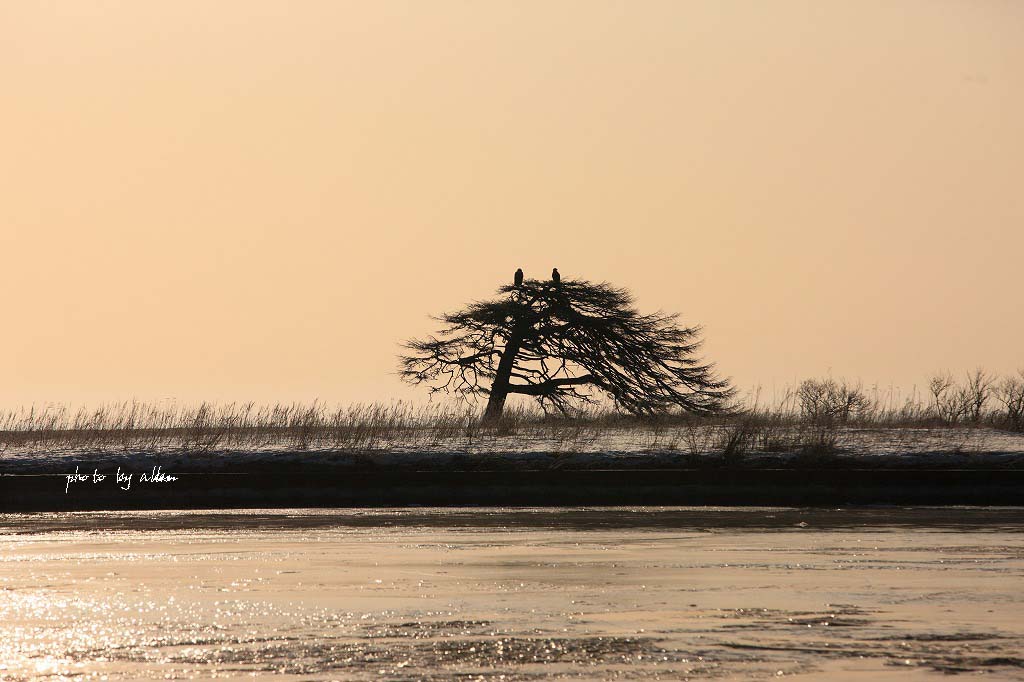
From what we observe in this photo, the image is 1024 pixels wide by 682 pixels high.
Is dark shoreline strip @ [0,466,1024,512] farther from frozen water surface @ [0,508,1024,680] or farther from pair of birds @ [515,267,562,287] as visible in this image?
pair of birds @ [515,267,562,287]

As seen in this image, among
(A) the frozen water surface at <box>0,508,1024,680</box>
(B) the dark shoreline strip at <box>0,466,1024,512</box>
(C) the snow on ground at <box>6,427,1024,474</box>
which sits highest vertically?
(C) the snow on ground at <box>6,427,1024,474</box>

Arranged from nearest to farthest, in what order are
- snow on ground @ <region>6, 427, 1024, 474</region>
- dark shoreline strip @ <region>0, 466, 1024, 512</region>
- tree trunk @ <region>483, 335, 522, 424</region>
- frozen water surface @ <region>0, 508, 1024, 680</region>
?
frozen water surface @ <region>0, 508, 1024, 680</region> → dark shoreline strip @ <region>0, 466, 1024, 512</region> → snow on ground @ <region>6, 427, 1024, 474</region> → tree trunk @ <region>483, 335, 522, 424</region>

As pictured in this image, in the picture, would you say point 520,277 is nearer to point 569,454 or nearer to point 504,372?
point 504,372

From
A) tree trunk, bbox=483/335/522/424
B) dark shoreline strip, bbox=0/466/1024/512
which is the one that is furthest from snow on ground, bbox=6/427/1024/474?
tree trunk, bbox=483/335/522/424

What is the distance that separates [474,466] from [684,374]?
20700 mm

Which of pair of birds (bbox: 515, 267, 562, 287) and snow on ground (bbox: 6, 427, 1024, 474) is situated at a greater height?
pair of birds (bbox: 515, 267, 562, 287)

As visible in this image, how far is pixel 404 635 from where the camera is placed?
28.3 feet

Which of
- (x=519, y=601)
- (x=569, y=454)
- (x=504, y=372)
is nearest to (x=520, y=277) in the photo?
(x=504, y=372)

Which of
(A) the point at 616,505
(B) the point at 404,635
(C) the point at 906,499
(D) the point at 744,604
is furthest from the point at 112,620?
(C) the point at 906,499

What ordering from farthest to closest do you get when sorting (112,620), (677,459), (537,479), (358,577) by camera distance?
(677,459), (537,479), (358,577), (112,620)

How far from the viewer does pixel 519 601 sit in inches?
395

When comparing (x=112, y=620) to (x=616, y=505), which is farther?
(x=616, y=505)

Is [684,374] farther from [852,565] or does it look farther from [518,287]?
[852,565]

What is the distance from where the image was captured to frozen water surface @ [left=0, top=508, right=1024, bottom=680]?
25.3 feet
